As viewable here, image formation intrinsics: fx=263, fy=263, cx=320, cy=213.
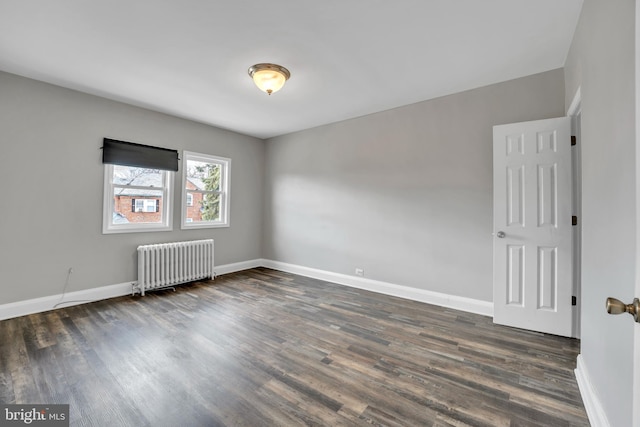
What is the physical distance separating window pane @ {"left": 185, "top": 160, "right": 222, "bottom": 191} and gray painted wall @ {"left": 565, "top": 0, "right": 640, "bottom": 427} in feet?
16.0

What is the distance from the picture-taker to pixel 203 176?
187 inches

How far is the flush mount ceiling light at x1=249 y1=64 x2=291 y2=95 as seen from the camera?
2.67 metres

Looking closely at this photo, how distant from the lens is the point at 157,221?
163 inches

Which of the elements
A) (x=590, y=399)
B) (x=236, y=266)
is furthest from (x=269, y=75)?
(x=236, y=266)

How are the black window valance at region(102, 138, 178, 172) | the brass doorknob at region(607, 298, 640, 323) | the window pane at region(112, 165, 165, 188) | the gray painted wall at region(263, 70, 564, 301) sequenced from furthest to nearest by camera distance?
the window pane at region(112, 165, 165, 188) → the black window valance at region(102, 138, 178, 172) → the gray painted wall at region(263, 70, 564, 301) → the brass doorknob at region(607, 298, 640, 323)

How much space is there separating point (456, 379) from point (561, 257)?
65.4 inches

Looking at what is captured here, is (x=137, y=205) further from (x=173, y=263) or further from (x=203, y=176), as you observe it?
(x=203, y=176)

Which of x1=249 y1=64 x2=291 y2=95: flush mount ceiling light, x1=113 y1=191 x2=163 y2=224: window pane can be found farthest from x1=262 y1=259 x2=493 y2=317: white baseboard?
x1=249 y1=64 x2=291 y2=95: flush mount ceiling light

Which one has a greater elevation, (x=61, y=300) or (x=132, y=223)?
(x=132, y=223)

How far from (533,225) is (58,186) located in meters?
5.41

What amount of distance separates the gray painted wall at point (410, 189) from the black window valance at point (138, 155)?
2033 mm

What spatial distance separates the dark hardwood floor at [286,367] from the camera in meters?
1.61

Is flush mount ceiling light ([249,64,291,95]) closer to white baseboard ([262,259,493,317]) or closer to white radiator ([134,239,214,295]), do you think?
white radiator ([134,239,214,295])

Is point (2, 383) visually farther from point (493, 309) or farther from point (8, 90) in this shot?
point (493, 309)
